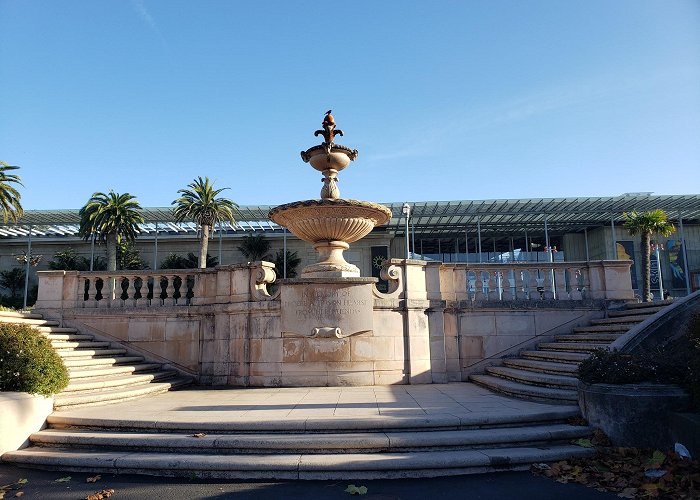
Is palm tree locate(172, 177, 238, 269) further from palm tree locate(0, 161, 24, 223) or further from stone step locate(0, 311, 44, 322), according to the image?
stone step locate(0, 311, 44, 322)

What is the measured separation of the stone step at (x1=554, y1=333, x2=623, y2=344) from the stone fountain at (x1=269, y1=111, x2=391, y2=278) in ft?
17.3

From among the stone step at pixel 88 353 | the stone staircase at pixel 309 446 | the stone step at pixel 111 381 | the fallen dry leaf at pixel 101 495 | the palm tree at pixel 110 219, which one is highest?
the palm tree at pixel 110 219

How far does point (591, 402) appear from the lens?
6.17m

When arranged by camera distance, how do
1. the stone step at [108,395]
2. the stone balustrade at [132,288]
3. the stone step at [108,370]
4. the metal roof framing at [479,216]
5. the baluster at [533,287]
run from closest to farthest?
the stone step at [108,395] → the stone step at [108,370] → the stone balustrade at [132,288] → the baluster at [533,287] → the metal roof framing at [479,216]

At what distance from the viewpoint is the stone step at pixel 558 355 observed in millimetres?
8655

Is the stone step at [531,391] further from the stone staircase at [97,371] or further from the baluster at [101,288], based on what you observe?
the baluster at [101,288]

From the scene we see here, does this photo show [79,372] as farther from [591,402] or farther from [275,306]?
[591,402]

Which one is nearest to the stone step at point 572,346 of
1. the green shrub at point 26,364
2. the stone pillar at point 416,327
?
the stone pillar at point 416,327

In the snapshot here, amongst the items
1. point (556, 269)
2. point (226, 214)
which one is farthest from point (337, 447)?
point (226, 214)

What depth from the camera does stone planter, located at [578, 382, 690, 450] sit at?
5.60m

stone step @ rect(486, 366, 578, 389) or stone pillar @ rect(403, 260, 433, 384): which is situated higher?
stone pillar @ rect(403, 260, 433, 384)

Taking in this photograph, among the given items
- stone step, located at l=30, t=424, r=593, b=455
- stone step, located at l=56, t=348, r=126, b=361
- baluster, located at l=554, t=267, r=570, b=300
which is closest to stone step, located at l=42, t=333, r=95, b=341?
stone step, located at l=56, t=348, r=126, b=361

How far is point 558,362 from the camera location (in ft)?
29.8

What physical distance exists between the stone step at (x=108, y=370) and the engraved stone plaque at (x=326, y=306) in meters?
3.60
